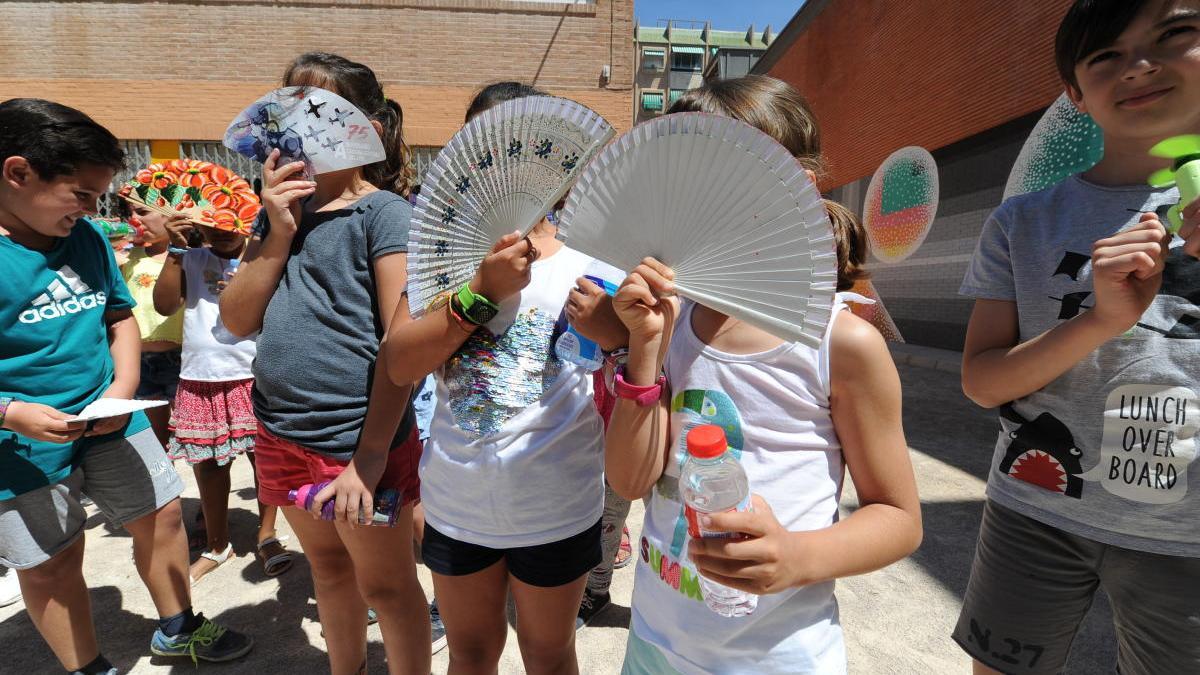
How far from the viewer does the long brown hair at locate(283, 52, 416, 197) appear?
1595mm

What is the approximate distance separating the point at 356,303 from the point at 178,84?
45.3 ft

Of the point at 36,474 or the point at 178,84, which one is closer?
the point at 36,474

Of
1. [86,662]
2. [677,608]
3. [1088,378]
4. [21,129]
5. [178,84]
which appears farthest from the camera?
[178,84]

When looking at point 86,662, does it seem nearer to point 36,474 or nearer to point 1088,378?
point 36,474

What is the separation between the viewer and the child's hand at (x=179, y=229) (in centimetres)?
267

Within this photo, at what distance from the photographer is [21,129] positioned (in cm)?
173

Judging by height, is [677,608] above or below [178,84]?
below

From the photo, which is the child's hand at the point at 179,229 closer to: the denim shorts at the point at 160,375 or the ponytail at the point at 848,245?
the denim shorts at the point at 160,375

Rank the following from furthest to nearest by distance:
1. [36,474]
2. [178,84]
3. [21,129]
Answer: [178,84] → [36,474] → [21,129]

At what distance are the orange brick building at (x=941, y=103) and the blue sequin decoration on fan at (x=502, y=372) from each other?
19.2ft

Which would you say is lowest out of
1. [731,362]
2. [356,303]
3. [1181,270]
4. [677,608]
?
[677,608]

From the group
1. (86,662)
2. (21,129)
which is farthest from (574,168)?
(86,662)

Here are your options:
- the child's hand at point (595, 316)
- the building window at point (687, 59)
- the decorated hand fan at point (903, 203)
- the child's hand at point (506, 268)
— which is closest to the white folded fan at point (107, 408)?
the child's hand at point (506, 268)

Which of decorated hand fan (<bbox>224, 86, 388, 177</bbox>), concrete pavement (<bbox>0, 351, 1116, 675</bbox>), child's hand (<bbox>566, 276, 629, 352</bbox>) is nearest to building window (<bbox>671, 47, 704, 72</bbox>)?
concrete pavement (<bbox>0, 351, 1116, 675</bbox>)
